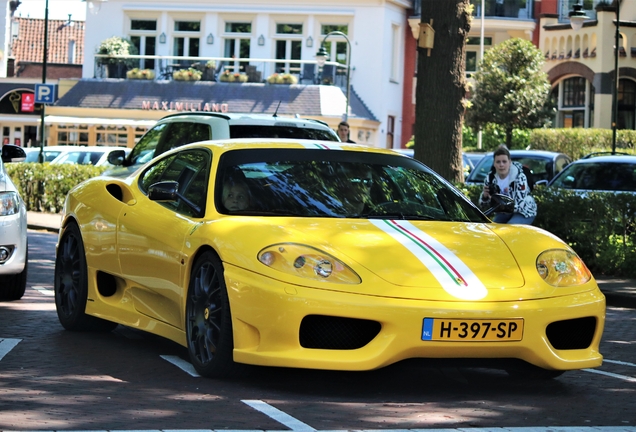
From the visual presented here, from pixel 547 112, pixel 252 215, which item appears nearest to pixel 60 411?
pixel 252 215

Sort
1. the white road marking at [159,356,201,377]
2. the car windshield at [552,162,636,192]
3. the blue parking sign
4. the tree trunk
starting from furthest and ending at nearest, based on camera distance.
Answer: the blue parking sign → the car windshield at [552,162,636,192] → the tree trunk → the white road marking at [159,356,201,377]

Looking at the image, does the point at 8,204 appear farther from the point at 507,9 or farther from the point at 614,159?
the point at 507,9

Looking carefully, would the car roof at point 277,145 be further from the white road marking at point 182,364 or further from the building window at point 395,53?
the building window at point 395,53

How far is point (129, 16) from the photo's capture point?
5894 cm

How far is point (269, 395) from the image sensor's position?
6656mm

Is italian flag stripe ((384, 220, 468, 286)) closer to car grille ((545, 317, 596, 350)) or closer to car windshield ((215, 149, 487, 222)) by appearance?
car windshield ((215, 149, 487, 222))

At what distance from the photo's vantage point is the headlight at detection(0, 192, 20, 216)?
34.9ft

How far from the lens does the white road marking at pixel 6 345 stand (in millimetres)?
8062

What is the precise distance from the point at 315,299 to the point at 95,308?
2.71m

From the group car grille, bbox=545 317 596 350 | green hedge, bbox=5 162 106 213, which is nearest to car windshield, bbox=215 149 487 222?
car grille, bbox=545 317 596 350

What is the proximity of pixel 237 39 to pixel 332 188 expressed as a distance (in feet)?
168

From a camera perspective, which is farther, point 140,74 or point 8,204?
point 140,74

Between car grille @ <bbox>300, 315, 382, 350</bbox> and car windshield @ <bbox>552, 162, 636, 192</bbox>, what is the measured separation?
13.3 metres

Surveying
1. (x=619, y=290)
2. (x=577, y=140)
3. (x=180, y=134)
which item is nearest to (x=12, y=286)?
(x=180, y=134)
